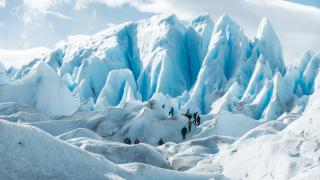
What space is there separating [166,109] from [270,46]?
36.1 m

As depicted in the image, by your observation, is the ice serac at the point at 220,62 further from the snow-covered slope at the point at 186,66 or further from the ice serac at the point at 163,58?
the ice serac at the point at 163,58

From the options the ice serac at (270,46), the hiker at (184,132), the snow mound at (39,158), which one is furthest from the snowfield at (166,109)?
the hiker at (184,132)

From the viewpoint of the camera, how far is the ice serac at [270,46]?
8056cm

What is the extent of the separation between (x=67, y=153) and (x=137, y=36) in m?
82.8

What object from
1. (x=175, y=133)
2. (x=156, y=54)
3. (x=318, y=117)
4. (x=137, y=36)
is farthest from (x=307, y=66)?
(x=318, y=117)

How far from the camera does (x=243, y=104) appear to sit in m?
60.4

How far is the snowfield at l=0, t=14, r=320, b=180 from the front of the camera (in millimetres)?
9883

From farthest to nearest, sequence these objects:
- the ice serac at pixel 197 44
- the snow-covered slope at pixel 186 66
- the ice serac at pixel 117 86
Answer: the ice serac at pixel 197 44 < the ice serac at pixel 117 86 < the snow-covered slope at pixel 186 66

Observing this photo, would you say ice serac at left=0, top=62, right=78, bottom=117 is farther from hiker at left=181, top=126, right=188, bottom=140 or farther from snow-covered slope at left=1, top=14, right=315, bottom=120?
snow-covered slope at left=1, top=14, right=315, bottom=120

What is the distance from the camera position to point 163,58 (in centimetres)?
7981

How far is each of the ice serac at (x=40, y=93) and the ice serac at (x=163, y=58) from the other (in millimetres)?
33535

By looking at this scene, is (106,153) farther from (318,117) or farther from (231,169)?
(318,117)

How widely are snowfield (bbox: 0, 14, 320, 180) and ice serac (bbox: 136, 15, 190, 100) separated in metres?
0.21

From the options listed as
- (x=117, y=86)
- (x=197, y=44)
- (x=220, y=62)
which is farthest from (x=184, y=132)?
(x=197, y=44)
